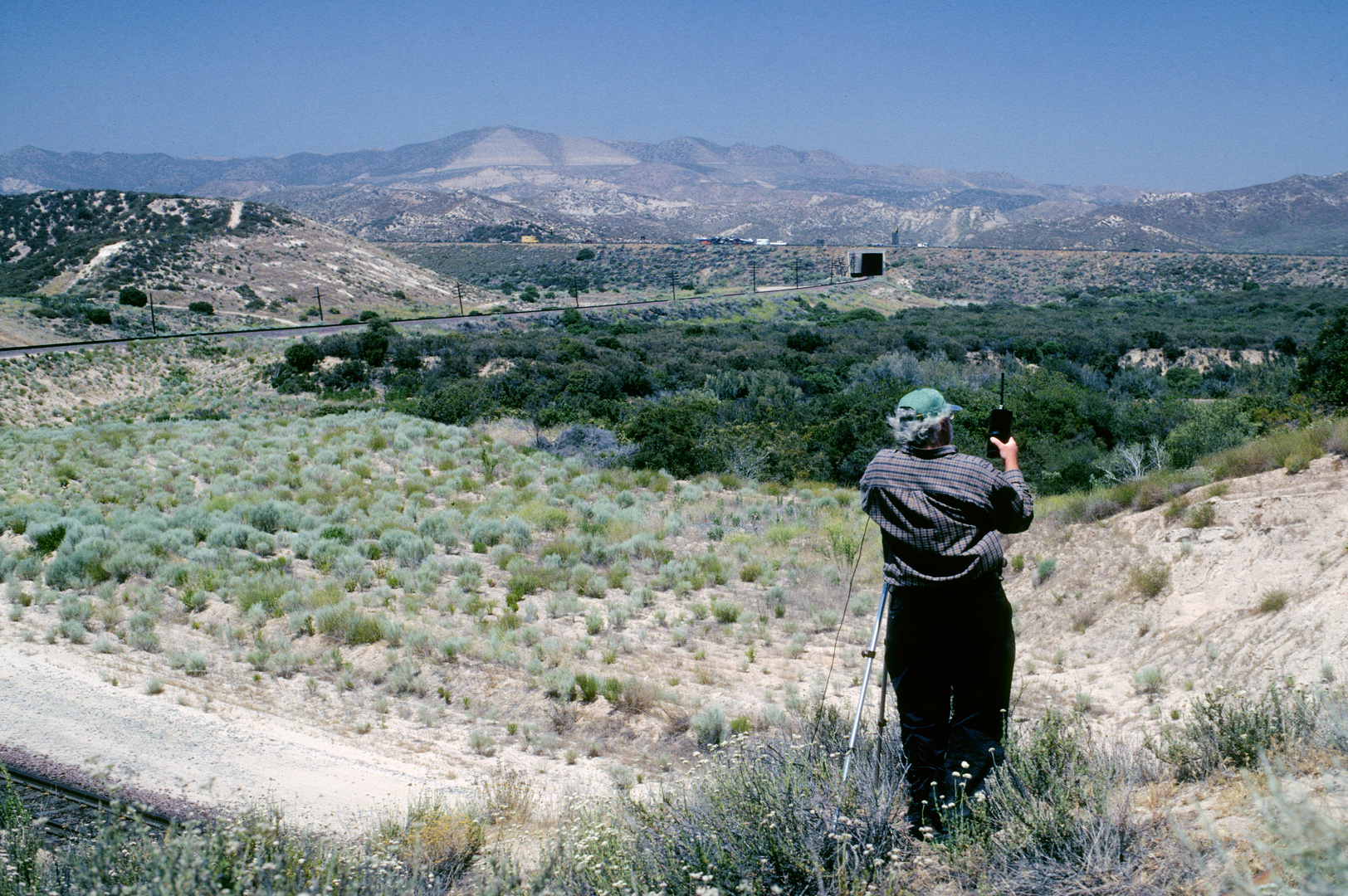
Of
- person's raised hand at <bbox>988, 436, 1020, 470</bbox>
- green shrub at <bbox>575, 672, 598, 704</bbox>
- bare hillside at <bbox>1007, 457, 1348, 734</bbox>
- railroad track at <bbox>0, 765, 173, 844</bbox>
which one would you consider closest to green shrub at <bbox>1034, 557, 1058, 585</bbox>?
bare hillside at <bbox>1007, 457, 1348, 734</bbox>

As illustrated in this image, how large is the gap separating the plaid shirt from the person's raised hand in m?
0.06

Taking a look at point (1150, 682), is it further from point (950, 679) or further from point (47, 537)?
point (47, 537)

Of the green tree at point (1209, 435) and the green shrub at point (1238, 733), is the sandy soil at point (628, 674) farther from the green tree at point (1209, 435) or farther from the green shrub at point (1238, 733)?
the green tree at point (1209, 435)

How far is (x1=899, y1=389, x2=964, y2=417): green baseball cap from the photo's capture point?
143 inches

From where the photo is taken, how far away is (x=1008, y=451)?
12.2ft

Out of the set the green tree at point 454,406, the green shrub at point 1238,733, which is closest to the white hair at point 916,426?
the green shrub at point 1238,733

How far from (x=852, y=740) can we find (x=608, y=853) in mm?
1277

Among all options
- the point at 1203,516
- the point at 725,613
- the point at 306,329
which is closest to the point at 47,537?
the point at 725,613

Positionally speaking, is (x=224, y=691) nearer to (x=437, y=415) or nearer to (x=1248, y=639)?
(x=1248, y=639)

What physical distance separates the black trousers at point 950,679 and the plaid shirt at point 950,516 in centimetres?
9

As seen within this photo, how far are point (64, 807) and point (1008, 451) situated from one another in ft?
18.7

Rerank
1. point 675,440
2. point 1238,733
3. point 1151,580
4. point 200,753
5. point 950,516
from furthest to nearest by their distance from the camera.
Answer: point 675,440, point 1151,580, point 200,753, point 1238,733, point 950,516

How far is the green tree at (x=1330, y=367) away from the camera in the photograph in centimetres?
1576

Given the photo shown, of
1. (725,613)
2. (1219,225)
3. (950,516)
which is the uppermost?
(1219,225)
